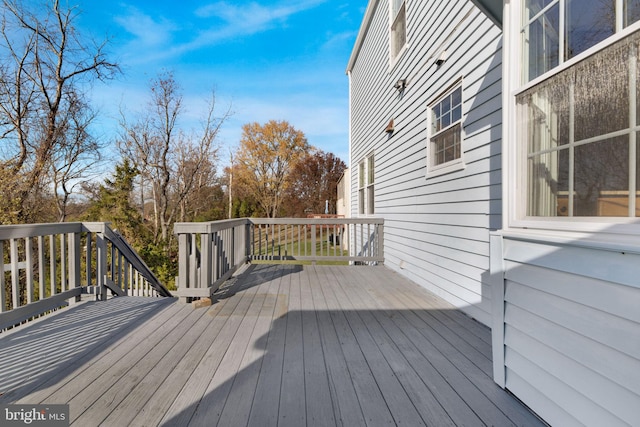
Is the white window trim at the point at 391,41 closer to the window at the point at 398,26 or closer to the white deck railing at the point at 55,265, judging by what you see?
the window at the point at 398,26

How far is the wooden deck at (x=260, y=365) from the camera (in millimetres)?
1422

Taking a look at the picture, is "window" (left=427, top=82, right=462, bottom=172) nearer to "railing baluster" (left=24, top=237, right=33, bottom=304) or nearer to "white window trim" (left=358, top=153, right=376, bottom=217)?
"white window trim" (left=358, top=153, right=376, bottom=217)

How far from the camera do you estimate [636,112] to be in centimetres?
107

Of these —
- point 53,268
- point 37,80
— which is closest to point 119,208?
point 37,80

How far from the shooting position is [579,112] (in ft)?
4.19

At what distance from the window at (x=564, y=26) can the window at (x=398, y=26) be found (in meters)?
3.45

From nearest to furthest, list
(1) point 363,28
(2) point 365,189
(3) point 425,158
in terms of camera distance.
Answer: (3) point 425,158 < (1) point 363,28 < (2) point 365,189

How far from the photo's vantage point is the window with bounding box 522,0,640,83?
1.13 meters

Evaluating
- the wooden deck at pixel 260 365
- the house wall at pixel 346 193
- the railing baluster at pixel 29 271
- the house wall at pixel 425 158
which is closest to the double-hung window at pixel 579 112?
the house wall at pixel 425 158

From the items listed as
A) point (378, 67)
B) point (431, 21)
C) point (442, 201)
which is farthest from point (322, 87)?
point (442, 201)

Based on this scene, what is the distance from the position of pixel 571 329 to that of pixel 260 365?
5.56 feet

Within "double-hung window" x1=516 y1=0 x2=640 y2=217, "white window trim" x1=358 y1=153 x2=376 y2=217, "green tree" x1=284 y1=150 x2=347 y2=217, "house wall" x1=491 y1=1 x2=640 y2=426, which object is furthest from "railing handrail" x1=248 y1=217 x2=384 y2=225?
"green tree" x1=284 y1=150 x2=347 y2=217

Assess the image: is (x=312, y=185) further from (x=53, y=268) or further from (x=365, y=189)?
(x=53, y=268)

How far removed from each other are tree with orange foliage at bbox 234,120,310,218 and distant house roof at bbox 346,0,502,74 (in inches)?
561
